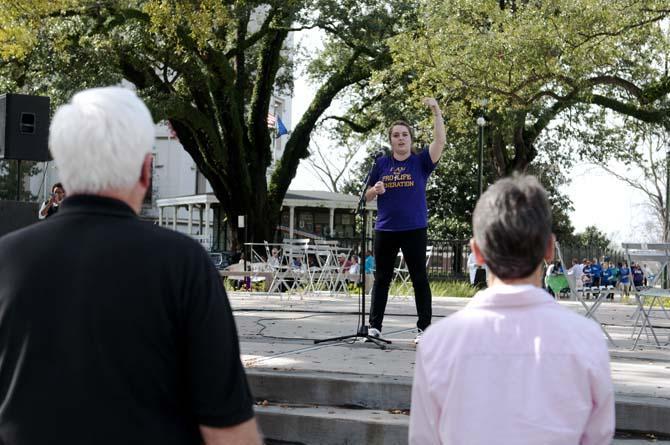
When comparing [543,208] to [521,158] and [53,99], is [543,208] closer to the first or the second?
[53,99]

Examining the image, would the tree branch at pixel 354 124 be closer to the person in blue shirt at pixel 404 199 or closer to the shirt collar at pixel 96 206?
the person in blue shirt at pixel 404 199

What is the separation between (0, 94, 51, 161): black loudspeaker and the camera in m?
10.0

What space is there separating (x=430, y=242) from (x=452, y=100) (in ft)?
28.5

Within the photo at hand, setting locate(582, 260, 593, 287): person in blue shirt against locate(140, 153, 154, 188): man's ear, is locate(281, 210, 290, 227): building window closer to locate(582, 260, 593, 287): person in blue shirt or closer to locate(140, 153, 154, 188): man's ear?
locate(582, 260, 593, 287): person in blue shirt

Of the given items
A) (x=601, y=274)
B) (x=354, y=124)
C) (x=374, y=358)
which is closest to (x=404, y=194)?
(x=374, y=358)

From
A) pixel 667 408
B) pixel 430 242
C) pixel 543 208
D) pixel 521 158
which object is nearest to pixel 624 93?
pixel 521 158

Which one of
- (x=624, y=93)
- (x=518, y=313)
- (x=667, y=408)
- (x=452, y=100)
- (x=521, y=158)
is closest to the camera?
(x=518, y=313)

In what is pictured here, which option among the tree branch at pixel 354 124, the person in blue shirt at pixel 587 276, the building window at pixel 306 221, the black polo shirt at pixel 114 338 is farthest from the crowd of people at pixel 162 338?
the building window at pixel 306 221

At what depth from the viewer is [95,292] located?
2094 mm

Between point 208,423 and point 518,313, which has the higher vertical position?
point 518,313

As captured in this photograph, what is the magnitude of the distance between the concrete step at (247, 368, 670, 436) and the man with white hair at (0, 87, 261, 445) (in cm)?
341

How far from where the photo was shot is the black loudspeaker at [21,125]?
10.0 meters

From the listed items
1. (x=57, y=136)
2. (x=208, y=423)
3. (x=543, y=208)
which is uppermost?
(x=57, y=136)

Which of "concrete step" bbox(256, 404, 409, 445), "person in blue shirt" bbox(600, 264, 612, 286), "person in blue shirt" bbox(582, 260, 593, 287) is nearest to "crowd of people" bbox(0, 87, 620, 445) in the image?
"concrete step" bbox(256, 404, 409, 445)
